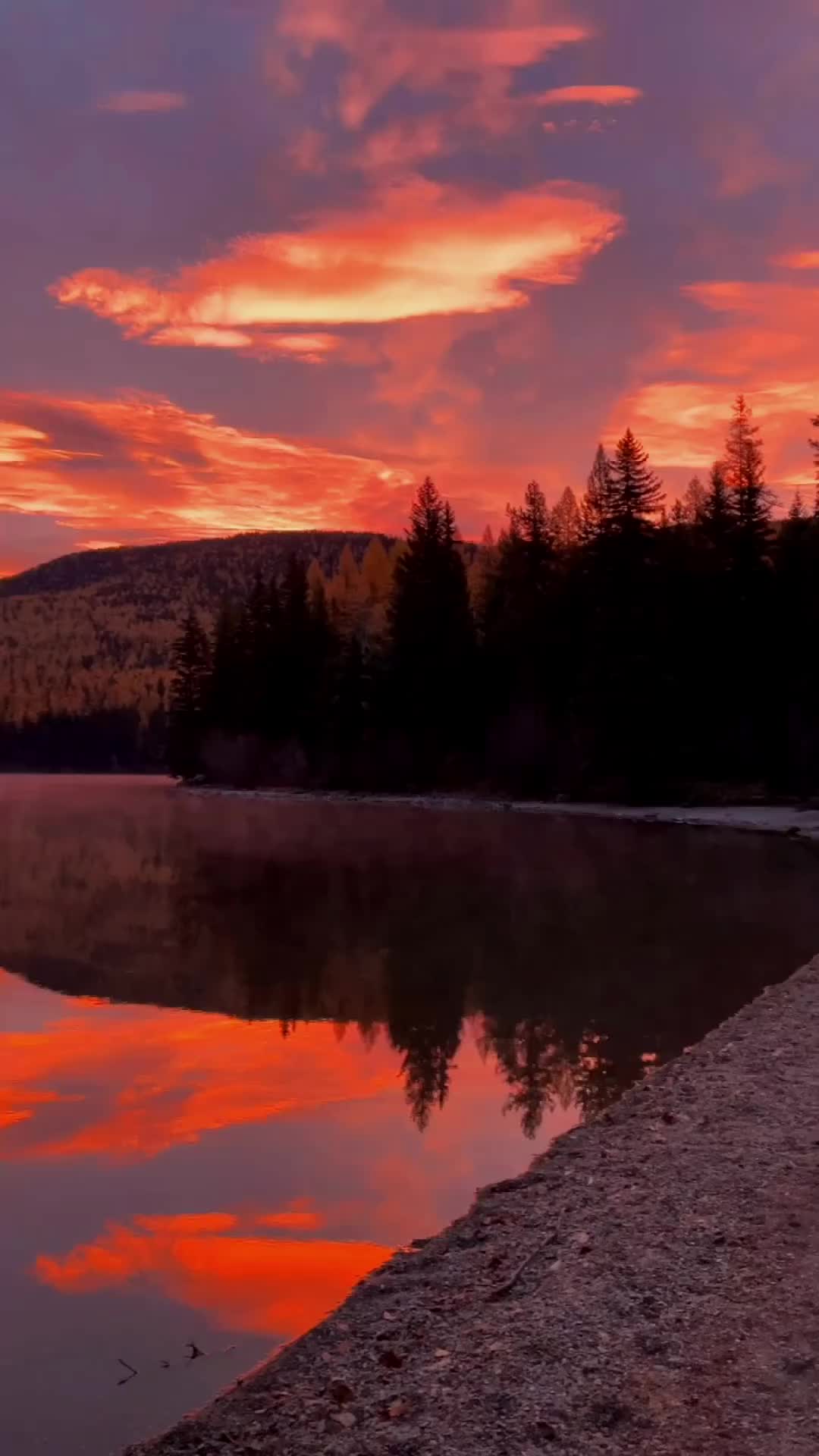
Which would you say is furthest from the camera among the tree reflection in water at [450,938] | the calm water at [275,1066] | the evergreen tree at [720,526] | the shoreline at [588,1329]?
the evergreen tree at [720,526]

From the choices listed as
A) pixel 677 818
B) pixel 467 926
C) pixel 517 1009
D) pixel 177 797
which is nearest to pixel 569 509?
pixel 177 797

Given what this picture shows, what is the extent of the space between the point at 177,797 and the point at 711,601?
34340 millimetres

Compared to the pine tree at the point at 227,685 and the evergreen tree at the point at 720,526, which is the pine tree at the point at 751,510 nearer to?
the evergreen tree at the point at 720,526

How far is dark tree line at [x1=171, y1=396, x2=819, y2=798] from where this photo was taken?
48.1 m

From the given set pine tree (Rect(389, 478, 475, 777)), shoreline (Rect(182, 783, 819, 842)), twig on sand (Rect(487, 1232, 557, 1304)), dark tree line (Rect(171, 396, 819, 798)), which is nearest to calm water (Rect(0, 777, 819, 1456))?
twig on sand (Rect(487, 1232, 557, 1304))

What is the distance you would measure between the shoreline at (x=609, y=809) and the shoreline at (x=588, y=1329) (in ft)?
90.0

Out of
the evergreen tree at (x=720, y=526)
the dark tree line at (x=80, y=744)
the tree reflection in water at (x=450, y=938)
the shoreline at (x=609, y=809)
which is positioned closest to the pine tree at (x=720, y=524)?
the evergreen tree at (x=720, y=526)

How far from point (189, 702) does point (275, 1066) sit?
251 feet

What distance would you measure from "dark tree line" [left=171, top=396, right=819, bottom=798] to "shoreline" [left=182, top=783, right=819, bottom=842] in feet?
3.51

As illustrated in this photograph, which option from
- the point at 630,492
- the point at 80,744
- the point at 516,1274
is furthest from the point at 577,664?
the point at 80,744

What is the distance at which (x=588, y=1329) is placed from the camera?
4.86 metres

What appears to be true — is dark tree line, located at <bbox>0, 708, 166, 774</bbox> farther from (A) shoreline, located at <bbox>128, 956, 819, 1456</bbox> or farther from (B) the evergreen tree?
(A) shoreline, located at <bbox>128, 956, 819, 1456</bbox>

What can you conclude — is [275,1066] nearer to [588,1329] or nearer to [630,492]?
[588,1329]

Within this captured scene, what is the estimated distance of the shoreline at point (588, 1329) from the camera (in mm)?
4125
